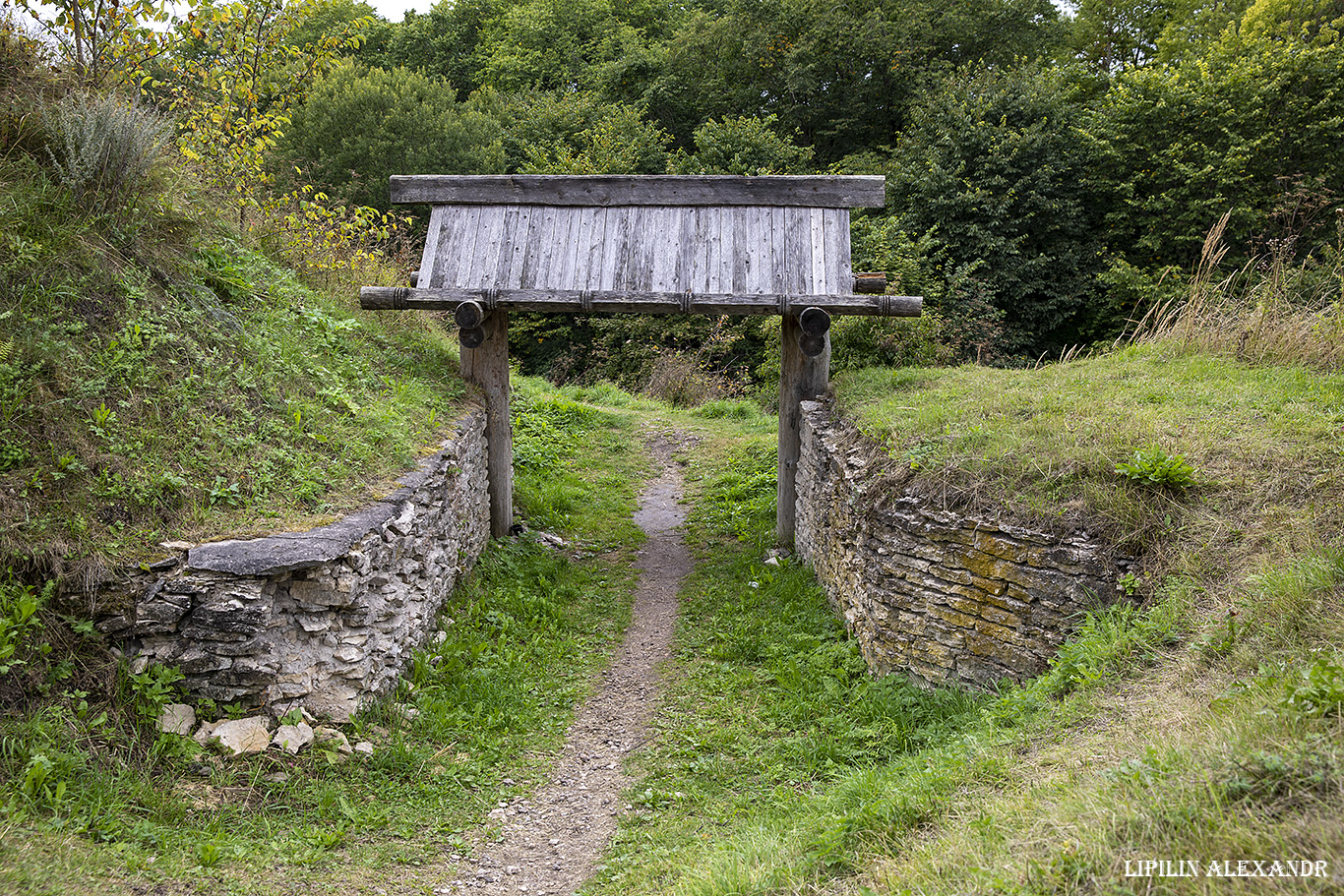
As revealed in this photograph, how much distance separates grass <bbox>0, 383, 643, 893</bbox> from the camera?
11.6ft

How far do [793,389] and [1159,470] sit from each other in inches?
174

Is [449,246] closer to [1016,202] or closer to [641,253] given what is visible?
[641,253]

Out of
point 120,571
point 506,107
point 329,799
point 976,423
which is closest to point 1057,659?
point 976,423

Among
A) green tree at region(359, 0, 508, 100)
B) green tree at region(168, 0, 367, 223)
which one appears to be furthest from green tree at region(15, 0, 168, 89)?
green tree at region(359, 0, 508, 100)

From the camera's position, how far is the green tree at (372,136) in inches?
938

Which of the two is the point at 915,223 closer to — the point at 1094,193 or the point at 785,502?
the point at 1094,193

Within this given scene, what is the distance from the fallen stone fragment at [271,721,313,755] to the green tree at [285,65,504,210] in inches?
867

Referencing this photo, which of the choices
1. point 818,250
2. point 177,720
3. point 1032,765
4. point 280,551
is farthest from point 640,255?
point 1032,765

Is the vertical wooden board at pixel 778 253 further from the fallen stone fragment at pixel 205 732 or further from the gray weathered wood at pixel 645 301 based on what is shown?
the fallen stone fragment at pixel 205 732

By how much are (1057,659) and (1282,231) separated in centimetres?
1738

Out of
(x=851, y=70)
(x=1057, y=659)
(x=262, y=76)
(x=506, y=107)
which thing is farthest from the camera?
(x=506, y=107)

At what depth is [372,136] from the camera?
24062 millimetres

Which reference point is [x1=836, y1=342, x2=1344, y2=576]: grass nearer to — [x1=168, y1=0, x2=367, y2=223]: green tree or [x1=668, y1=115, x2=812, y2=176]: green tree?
[x1=168, y1=0, x2=367, y2=223]: green tree

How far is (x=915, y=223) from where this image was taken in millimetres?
19703
